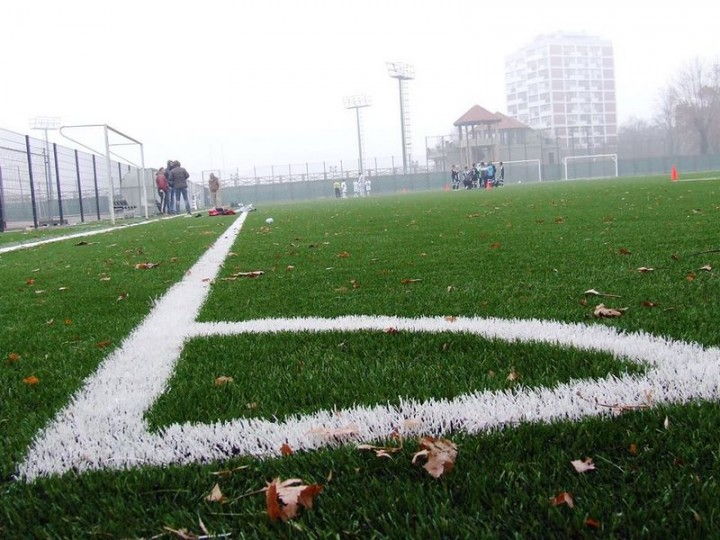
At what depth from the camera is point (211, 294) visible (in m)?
4.55

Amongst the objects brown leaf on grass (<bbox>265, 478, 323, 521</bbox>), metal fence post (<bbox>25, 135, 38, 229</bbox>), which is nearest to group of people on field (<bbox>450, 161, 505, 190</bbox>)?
metal fence post (<bbox>25, 135, 38, 229</bbox>)

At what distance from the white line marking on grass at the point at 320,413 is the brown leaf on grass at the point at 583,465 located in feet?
0.88

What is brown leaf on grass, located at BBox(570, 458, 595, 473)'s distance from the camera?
1532mm

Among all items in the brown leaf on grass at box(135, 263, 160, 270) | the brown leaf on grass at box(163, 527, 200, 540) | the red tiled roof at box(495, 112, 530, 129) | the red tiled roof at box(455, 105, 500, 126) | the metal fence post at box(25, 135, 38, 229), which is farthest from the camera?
the red tiled roof at box(495, 112, 530, 129)

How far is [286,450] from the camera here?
174 centimetres

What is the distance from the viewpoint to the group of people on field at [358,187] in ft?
185

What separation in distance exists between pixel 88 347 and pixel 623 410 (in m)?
2.25

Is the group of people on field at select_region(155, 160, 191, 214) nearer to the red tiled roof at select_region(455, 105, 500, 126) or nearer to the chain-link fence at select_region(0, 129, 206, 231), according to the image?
the chain-link fence at select_region(0, 129, 206, 231)

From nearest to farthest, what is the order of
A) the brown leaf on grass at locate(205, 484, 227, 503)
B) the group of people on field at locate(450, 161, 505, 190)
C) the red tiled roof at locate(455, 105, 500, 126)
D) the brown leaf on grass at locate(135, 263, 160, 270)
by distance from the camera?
the brown leaf on grass at locate(205, 484, 227, 503) < the brown leaf on grass at locate(135, 263, 160, 270) < the group of people on field at locate(450, 161, 505, 190) < the red tiled roof at locate(455, 105, 500, 126)

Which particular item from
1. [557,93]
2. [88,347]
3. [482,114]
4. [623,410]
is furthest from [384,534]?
[557,93]

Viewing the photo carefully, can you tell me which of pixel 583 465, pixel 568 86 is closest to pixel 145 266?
pixel 583 465

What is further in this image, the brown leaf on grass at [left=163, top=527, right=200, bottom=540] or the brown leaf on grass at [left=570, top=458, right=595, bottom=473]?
the brown leaf on grass at [left=570, top=458, right=595, bottom=473]

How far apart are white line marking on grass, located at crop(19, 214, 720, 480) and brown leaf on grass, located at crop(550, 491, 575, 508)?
39 cm

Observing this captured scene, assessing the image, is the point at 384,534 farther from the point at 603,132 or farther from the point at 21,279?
the point at 603,132
